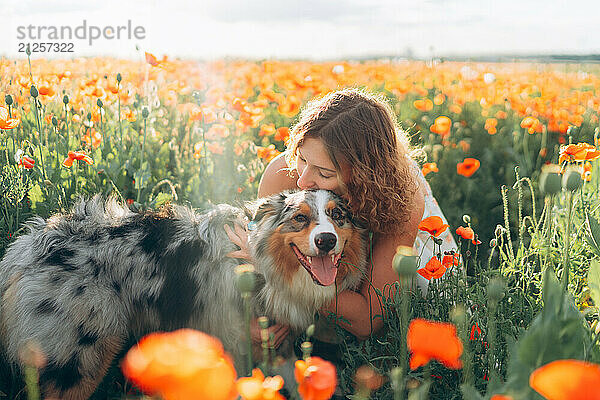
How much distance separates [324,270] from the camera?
2.50m

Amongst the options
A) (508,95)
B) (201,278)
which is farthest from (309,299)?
(508,95)

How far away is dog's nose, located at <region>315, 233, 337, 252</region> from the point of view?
7.84ft

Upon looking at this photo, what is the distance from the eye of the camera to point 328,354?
2945 millimetres

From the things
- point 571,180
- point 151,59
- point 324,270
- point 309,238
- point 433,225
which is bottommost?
point 324,270

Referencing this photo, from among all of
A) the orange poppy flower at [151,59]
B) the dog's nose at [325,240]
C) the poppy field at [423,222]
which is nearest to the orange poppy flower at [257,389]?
the poppy field at [423,222]

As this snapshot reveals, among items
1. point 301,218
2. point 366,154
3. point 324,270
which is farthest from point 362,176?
point 324,270

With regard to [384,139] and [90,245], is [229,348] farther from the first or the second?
[384,139]

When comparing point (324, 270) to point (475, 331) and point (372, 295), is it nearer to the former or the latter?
point (372, 295)

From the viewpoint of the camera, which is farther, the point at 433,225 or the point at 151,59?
the point at 151,59

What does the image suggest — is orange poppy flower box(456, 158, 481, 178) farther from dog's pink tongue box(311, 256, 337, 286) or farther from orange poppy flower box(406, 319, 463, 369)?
orange poppy flower box(406, 319, 463, 369)

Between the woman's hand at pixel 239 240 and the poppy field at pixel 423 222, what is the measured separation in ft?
1.66

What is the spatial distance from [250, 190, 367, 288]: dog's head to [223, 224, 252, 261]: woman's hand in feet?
0.16

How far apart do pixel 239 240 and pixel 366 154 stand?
81cm

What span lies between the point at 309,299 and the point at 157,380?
1.95 m
